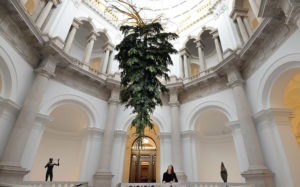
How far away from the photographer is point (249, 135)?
7.84 m

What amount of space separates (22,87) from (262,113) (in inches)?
420

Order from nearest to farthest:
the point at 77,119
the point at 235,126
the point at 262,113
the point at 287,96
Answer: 1. the point at 262,113
2. the point at 235,126
3. the point at 287,96
4. the point at 77,119

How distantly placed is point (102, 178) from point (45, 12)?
9724 millimetres

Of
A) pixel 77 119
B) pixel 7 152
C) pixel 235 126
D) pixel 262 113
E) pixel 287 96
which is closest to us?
pixel 7 152

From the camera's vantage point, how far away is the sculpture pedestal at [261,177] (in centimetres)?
666

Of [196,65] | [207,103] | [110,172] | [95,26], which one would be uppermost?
[95,26]

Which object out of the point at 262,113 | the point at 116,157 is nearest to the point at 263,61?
the point at 262,113

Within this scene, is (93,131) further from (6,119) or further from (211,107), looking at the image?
(211,107)

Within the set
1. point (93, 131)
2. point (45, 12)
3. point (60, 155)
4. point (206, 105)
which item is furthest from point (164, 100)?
point (45, 12)

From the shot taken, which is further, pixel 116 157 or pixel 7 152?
pixel 116 157

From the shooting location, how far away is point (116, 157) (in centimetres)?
1043

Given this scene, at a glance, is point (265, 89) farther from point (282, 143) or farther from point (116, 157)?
point (116, 157)

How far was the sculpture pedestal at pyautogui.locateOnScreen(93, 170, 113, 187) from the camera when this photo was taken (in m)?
9.19

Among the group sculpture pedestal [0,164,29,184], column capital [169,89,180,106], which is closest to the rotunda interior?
sculpture pedestal [0,164,29,184]
